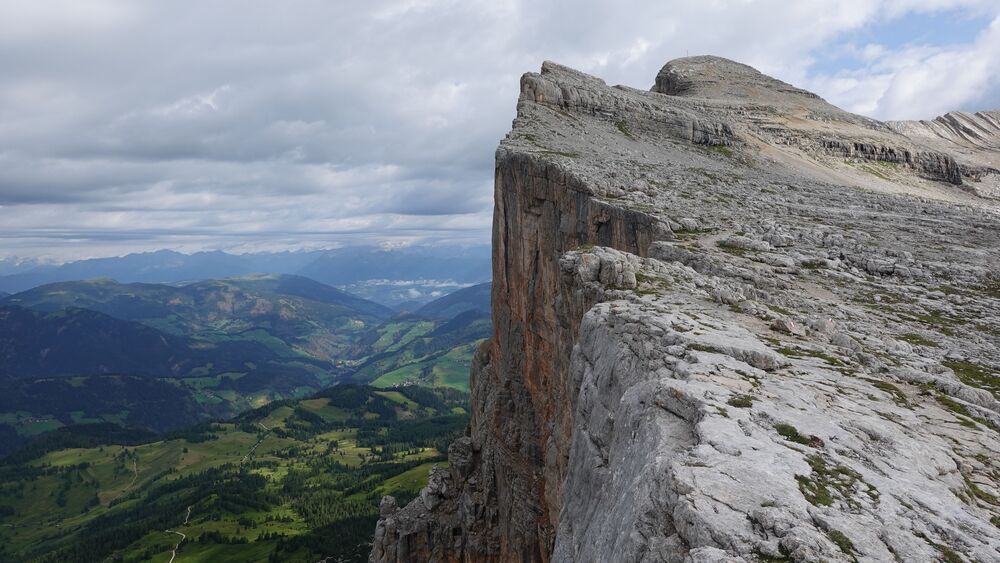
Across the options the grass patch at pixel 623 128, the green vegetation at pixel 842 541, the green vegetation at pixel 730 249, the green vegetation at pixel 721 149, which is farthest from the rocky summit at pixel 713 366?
the green vegetation at pixel 721 149

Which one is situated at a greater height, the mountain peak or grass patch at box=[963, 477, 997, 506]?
the mountain peak

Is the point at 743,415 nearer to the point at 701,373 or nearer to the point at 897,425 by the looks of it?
the point at 701,373

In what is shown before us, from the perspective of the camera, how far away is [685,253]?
83.6ft

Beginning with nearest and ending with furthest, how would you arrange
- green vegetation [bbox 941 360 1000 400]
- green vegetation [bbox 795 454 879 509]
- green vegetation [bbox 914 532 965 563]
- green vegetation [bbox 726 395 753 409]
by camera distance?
green vegetation [bbox 914 532 965 563] < green vegetation [bbox 795 454 879 509] < green vegetation [bbox 726 395 753 409] < green vegetation [bbox 941 360 1000 400]

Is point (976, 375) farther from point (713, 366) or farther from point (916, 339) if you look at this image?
point (713, 366)

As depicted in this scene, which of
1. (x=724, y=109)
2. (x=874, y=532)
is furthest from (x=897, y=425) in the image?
(x=724, y=109)

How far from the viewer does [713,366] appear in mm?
13602

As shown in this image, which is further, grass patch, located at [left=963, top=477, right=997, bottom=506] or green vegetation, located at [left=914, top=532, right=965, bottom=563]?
grass patch, located at [left=963, top=477, right=997, bottom=506]

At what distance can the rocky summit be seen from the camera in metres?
9.04

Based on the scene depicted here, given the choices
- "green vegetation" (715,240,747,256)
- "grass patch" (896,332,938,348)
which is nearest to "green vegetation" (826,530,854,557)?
"grass patch" (896,332,938,348)

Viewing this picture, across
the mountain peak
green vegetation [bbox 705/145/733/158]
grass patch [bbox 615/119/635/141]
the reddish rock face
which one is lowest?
the reddish rock face

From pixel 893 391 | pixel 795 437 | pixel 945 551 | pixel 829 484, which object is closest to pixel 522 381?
pixel 893 391

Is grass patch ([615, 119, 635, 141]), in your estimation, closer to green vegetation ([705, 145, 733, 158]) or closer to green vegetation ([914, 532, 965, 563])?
green vegetation ([705, 145, 733, 158])

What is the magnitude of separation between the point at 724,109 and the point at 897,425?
76.2m
